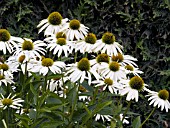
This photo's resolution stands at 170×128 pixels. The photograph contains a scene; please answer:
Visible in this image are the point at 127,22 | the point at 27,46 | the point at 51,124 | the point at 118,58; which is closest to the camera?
the point at 51,124

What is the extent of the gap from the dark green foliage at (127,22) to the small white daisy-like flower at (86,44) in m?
1.20

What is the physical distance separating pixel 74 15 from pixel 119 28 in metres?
0.33

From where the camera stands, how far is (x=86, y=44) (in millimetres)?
1750

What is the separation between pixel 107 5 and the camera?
304 centimetres

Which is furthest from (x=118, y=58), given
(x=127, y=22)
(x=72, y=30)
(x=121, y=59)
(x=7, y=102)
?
(x=127, y=22)

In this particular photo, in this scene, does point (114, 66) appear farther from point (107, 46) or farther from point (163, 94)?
point (163, 94)

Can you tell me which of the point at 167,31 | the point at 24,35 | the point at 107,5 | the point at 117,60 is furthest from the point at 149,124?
the point at 117,60

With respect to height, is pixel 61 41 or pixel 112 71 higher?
pixel 61 41

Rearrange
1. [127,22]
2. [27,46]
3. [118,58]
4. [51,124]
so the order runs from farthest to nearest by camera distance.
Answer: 1. [127,22]
2. [118,58]
3. [27,46]
4. [51,124]

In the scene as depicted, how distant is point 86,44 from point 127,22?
1334mm

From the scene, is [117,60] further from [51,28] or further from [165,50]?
[165,50]

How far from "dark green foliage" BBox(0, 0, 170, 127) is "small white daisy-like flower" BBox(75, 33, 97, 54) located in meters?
1.20

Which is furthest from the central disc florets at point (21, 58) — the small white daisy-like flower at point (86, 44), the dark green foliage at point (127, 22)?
the dark green foliage at point (127, 22)

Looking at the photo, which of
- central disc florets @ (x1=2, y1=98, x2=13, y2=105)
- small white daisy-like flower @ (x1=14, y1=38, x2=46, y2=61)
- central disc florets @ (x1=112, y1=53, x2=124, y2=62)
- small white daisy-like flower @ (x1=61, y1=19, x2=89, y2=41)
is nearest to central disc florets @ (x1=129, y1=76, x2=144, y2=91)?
central disc florets @ (x1=112, y1=53, x2=124, y2=62)
